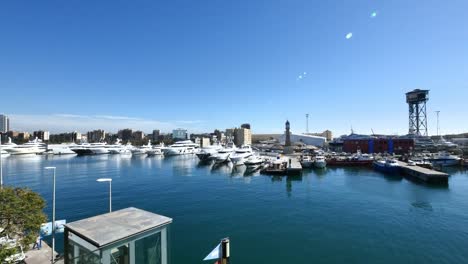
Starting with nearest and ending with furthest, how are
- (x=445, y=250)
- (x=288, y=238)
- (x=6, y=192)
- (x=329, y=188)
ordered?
(x=6, y=192) → (x=445, y=250) → (x=288, y=238) → (x=329, y=188)

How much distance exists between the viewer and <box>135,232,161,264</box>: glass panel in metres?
5.31

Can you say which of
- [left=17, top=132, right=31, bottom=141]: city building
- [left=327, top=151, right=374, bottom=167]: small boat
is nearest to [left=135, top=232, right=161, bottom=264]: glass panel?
[left=327, top=151, right=374, bottom=167]: small boat

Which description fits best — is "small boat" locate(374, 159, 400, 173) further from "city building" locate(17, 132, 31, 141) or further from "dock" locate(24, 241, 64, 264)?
"city building" locate(17, 132, 31, 141)

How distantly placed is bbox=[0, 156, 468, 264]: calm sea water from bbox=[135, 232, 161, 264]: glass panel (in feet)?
25.5

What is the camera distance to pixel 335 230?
16406mm

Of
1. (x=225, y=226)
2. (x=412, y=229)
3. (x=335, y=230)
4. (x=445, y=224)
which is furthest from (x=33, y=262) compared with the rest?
(x=445, y=224)

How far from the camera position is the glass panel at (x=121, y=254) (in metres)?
5.24

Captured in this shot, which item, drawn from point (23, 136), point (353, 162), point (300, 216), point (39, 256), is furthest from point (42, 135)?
point (300, 216)

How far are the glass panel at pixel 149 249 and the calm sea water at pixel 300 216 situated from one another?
306 inches

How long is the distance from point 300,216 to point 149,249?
16966mm

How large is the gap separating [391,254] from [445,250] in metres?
3.77

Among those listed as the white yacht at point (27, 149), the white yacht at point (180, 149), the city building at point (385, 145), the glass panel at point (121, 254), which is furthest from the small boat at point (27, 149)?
the city building at point (385, 145)

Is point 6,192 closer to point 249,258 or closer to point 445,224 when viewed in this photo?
point 249,258

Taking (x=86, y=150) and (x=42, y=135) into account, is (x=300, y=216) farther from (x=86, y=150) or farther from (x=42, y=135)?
(x=42, y=135)
